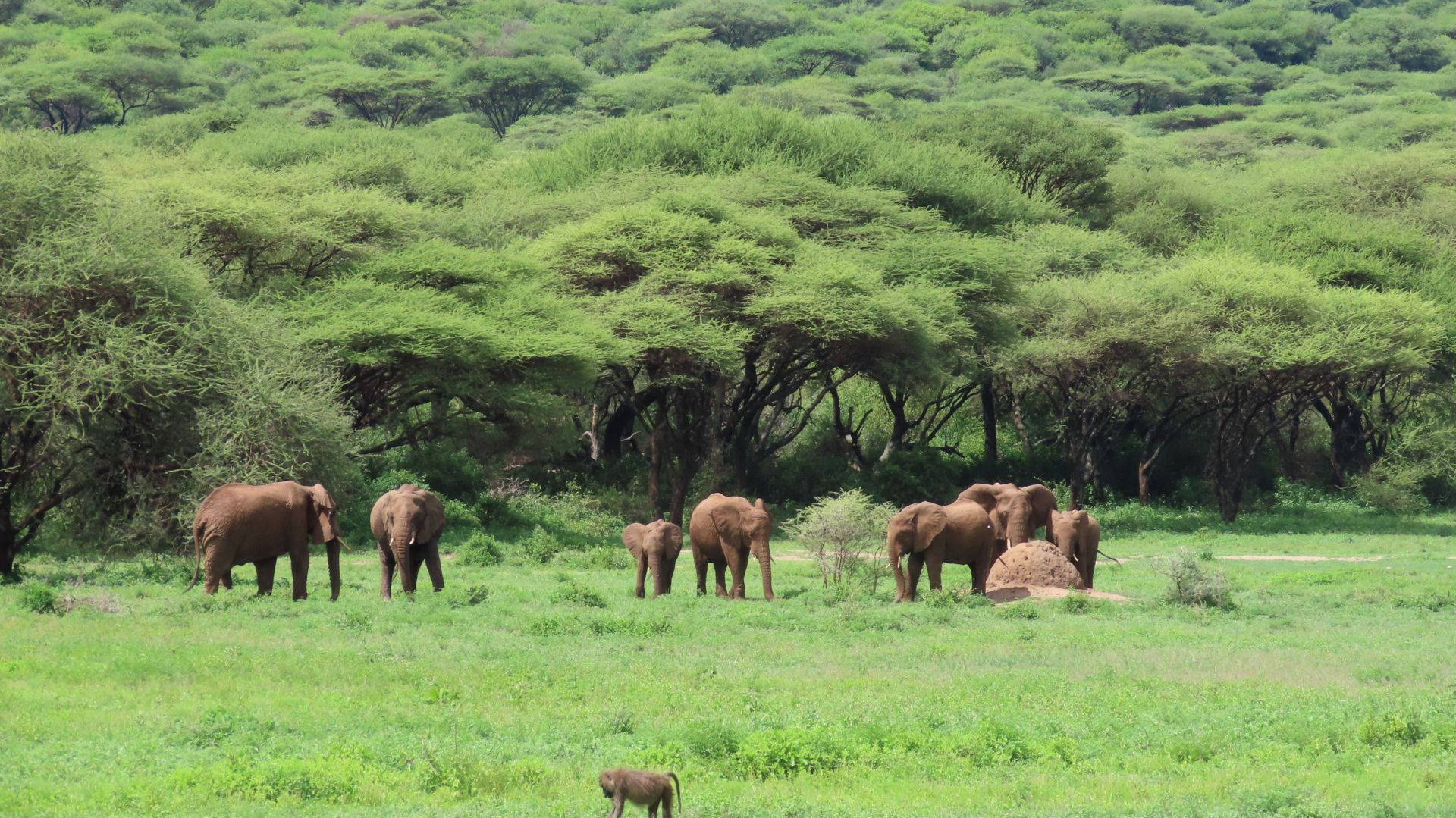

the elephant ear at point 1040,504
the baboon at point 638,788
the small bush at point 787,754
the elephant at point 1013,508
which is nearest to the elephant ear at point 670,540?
the elephant at point 1013,508

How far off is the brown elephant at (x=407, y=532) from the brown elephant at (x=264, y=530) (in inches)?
26.1

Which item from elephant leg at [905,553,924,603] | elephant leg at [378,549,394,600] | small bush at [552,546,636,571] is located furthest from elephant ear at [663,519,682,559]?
small bush at [552,546,636,571]

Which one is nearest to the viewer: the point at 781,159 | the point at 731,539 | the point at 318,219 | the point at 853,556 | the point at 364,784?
the point at 364,784

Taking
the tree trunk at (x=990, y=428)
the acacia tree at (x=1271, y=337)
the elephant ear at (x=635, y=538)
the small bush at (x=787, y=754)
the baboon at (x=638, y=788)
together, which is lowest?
the small bush at (x=787, y=754)

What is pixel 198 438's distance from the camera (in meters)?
29.8

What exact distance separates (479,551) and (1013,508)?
1037cm

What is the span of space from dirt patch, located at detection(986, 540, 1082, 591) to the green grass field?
1.27 metres

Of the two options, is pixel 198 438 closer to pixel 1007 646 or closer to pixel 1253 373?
pixel 1007 646

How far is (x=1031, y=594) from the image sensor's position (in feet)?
79.7

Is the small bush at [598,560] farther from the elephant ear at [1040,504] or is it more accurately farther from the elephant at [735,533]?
the elephant ear at [1040,504]

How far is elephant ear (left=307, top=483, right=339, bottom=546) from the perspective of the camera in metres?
22.9

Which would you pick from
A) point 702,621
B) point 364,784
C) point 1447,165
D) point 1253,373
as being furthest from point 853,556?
point 1447,165

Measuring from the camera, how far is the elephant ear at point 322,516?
2294 cm

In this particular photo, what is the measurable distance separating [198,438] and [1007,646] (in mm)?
16672
